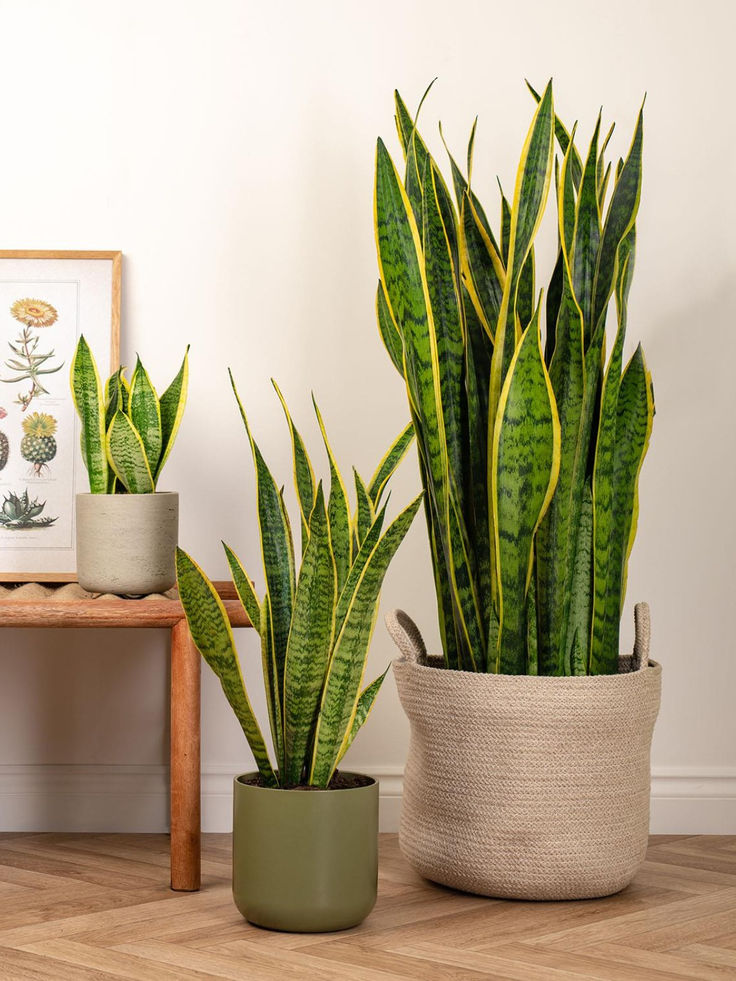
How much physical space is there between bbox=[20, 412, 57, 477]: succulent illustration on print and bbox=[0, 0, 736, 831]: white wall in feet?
0.56

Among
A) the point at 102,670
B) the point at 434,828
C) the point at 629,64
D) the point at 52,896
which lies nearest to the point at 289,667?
the point at 434,828

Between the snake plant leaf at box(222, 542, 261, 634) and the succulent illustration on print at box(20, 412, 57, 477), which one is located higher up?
the succulent illustration on print at box(20, 412, 57, 477)

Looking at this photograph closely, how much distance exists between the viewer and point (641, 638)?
4.82ft

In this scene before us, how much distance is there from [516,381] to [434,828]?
0.57 m

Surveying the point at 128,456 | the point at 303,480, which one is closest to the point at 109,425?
the point at 128,456

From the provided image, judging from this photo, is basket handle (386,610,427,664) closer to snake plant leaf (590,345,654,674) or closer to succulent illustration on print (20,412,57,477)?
snake plant leaf (590,345,654,674)

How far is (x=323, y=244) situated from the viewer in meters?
1.81

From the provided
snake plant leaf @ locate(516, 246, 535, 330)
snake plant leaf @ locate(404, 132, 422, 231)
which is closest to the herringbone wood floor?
snake plant leaf @ locate(516, 246, 535, 330)

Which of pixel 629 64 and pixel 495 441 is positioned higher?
pixel 629 64

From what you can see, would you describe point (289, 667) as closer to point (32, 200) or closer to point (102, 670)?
point (102, 670)

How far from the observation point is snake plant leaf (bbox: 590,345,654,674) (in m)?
1.41

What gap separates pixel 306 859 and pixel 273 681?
7.9 inches

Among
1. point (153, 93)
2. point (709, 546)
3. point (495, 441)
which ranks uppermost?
point (153, 93)

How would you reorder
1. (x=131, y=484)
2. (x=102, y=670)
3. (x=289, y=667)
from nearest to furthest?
(x=289, y=667) → (x=131, y=484) → (x=102, y=670)
